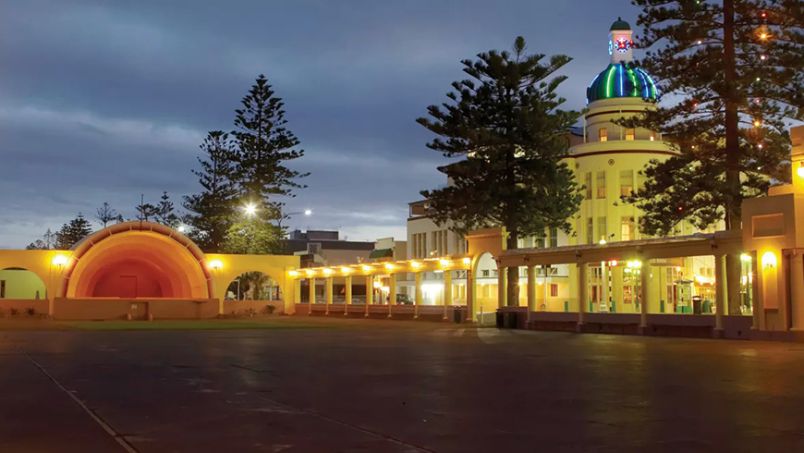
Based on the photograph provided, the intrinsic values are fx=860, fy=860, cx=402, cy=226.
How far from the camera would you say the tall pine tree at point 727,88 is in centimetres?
3147

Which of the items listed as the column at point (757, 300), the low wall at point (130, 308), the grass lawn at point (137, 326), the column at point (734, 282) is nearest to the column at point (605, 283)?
the grass lawn at point (137, 326)

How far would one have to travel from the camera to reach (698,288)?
51969 millimetres

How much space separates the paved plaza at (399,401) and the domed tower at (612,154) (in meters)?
34.5

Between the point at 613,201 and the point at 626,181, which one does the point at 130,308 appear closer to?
the point at 613,201

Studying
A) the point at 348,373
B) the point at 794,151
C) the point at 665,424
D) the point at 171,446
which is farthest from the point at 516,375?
the point at 794,151

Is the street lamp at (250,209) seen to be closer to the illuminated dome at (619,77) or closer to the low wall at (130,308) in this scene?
the low wall at (130,308)

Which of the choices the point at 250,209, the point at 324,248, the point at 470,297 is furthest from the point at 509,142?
the point at 324,248

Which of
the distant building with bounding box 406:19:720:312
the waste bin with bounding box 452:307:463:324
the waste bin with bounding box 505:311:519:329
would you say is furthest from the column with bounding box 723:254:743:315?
the distant building with bounding box 406:19:720:312

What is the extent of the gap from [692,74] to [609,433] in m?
27.4

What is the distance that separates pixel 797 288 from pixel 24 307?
127 feet

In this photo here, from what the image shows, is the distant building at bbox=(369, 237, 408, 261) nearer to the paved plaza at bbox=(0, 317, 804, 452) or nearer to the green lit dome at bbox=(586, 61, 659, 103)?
the green lit dome at bbox=(586, 61, 659, 103)

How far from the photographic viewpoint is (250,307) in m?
54.9

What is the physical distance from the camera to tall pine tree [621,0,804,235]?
103 ft

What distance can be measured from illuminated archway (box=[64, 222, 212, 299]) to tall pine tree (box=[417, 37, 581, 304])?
1665cm
